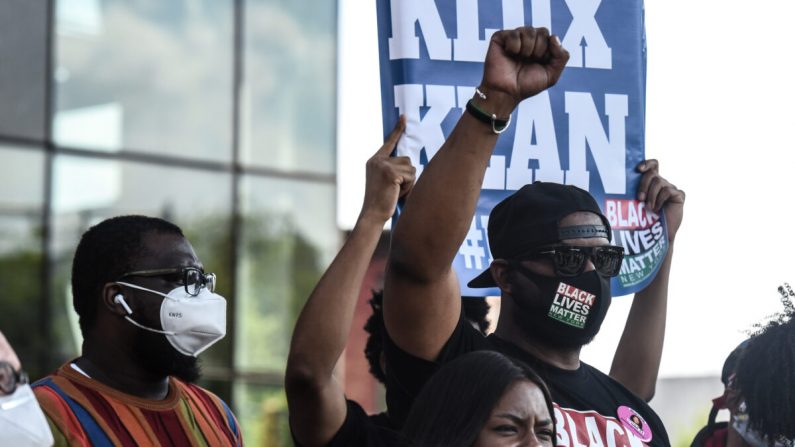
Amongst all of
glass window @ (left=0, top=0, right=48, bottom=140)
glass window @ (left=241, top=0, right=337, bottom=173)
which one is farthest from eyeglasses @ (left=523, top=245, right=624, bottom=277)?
glass window @ (left=241, top=0, right=337, bottom=173)

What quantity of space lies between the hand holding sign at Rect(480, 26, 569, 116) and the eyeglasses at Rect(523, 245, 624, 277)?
0.41 metres

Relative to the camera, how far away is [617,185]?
3.40 m

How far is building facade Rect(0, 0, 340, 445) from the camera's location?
988 cm

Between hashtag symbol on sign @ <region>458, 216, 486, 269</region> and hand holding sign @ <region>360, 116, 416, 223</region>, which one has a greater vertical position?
hand holding sign @ <region>360, 116, 416, 223</region>

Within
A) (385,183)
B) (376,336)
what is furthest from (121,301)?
(376,336)

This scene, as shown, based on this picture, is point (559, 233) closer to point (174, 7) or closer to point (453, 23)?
point (453, 23)

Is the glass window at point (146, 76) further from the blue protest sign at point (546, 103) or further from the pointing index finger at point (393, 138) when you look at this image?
the pointing index finger at point (393, 138)

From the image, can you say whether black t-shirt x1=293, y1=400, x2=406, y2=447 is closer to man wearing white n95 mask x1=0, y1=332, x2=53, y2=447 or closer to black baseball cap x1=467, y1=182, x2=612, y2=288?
black baseball cap x1=467, y1=182, x2=612, y2=288

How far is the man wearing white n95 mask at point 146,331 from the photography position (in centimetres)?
297

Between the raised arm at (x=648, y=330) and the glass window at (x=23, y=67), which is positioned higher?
the glass window at (x=23, y=67)

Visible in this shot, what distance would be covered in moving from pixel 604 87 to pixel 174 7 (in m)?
8.23

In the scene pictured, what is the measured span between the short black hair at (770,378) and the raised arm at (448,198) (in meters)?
1.13

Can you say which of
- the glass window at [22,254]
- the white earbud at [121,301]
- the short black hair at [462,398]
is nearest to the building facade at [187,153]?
the glass window at [22,254]

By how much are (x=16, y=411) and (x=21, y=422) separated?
2cm
